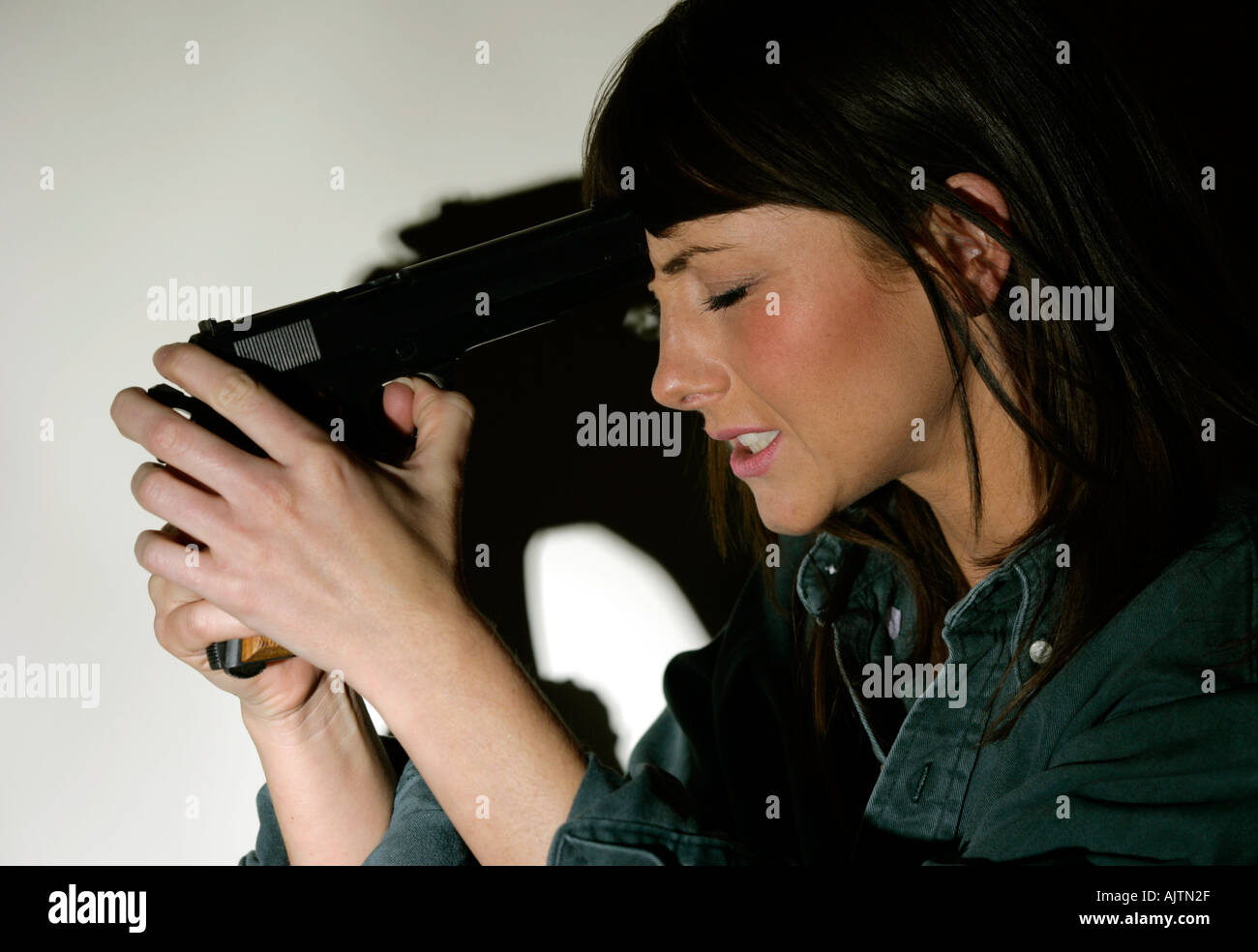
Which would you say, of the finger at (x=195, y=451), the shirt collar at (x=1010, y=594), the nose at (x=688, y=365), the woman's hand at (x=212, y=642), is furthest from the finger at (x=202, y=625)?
the shirt collar at (x=1010, y=594)

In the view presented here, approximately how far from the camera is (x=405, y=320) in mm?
701

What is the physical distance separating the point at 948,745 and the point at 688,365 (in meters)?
0.35

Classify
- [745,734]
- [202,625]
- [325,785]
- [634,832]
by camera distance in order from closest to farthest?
[634,832]
[202,625]
[325,785]
[745,734]

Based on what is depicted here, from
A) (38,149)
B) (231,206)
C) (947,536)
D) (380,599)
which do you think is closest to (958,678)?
(947,536)

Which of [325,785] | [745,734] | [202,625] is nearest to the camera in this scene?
[202,625]

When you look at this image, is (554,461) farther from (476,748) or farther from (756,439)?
(476,748)

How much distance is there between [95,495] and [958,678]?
76 cm

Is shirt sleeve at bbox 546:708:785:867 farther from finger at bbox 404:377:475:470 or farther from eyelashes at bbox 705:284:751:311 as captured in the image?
eyelashes at bbox 705:284:751:311

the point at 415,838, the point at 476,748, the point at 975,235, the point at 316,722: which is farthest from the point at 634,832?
the point at 975,235

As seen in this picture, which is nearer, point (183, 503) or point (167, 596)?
point (183, 503)

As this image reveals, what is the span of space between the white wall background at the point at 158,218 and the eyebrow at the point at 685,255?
0.87ft

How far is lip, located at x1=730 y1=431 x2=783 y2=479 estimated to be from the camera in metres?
0.75
